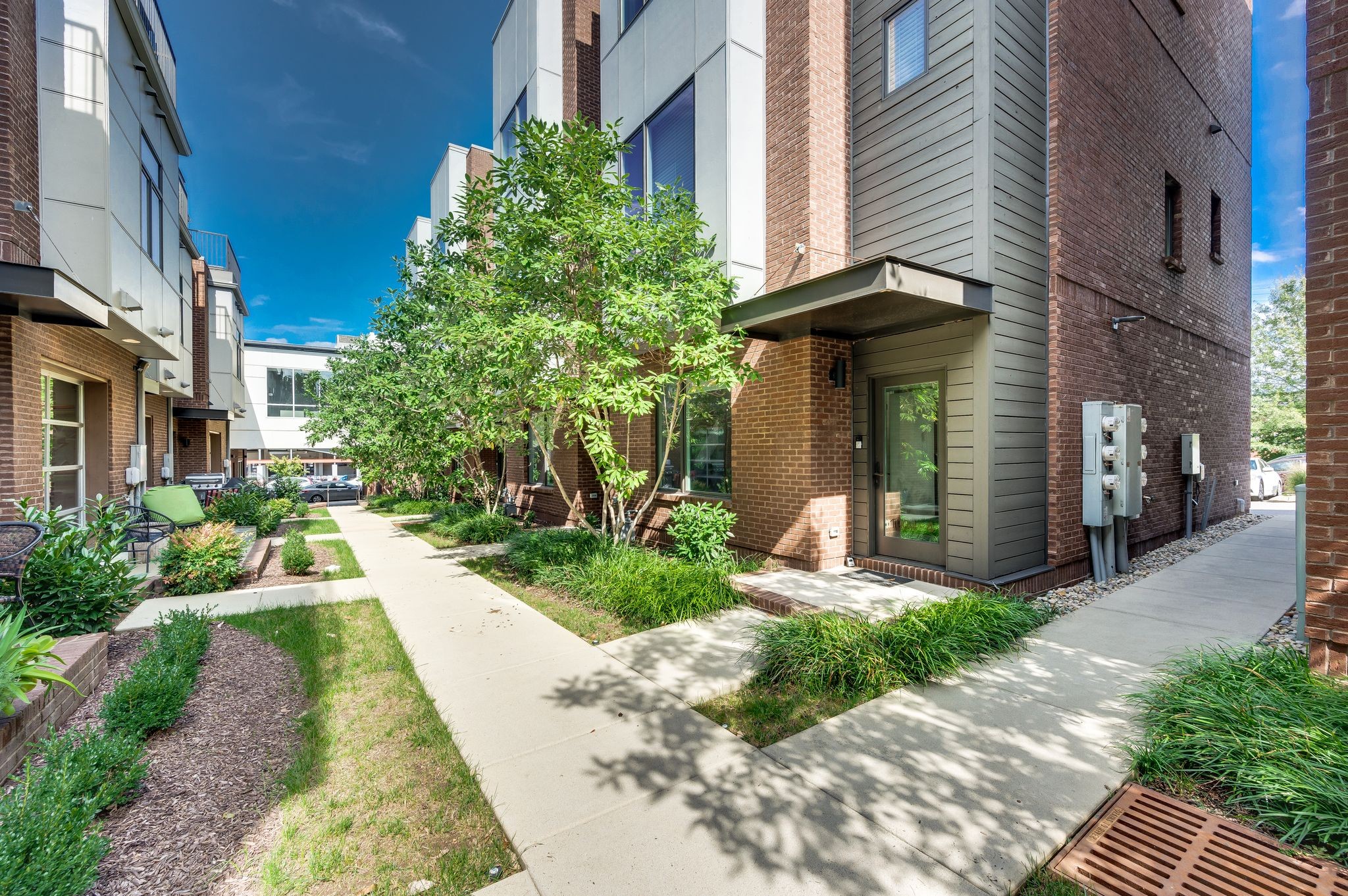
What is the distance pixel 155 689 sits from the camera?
329cm

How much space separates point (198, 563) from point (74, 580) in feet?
8.17

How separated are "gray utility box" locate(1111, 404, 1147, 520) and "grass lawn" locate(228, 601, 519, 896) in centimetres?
714

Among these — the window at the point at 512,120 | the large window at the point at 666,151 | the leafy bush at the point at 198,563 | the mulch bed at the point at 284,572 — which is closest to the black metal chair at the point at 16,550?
the leafy bush at the point at 198,563

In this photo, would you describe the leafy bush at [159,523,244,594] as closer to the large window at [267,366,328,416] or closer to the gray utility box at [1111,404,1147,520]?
the gray utility box at [1111,404,1147,520]

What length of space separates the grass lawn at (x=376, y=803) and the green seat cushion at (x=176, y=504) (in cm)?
709

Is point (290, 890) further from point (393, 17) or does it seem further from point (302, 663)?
point (393, 17)

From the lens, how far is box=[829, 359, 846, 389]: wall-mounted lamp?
7016 mm

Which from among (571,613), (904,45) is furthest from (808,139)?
(571,613)

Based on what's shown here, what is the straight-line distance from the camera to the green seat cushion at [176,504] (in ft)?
29.5

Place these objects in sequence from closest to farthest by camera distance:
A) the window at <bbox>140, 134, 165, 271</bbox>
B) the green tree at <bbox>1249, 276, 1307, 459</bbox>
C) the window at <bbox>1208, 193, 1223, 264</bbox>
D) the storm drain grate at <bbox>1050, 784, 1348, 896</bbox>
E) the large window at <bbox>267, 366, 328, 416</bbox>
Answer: the storm drain grate at <bbox>1050, 784, 1348, 896</bbox> → the window at <bbox>1208, 193, 1223, 264</bbox> → the window at <bbox>140, 134, 165, 271</bbox> → the green tree at <bbox>1249, 276, 1307, 459</bbox> → the large window at <bbox>267, 366, 328, 416</bbox>

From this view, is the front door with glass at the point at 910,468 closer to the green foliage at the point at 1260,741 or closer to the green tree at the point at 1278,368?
the green foliage at the point at 1260,741

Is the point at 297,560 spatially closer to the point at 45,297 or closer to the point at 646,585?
the point at 45,297

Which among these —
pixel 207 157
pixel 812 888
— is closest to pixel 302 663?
pixel 812 888

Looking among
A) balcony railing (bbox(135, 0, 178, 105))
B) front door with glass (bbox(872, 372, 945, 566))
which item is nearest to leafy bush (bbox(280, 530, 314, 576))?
front door with glass (bbox(872, 372, 945, 566))
